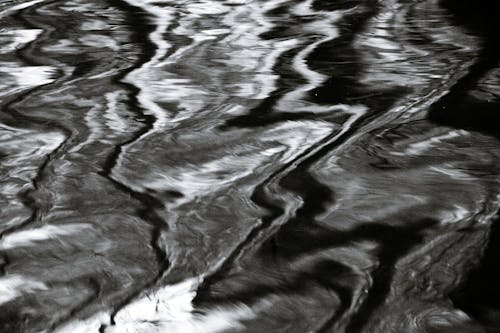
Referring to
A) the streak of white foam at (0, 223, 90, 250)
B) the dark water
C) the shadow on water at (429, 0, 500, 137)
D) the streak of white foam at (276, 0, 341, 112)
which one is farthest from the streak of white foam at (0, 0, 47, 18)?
the streak of white foam at (0, 223, 90, 250)

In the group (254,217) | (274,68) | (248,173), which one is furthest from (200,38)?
(254,217)

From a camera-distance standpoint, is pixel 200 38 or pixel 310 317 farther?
pixel 200 38

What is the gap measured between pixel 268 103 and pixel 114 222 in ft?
1.27

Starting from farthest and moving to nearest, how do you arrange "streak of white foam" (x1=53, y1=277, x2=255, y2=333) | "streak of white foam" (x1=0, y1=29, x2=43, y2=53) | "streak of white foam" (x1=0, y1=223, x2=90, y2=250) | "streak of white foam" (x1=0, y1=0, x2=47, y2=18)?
1. "streak of white foam" (x1=0, y1=0, x2=47, y2=18)
2. "streak of white foam" (x1=0, y1=29, x2=43, y2=53)
3. "streak of white foam" (x1=0, y1=223, x2=90, y2=250)
4. "streak of white foam" (x1=53, y1=277, x2=255, y2=333)

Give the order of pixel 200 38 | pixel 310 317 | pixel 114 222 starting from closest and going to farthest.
→ 1. pixel 310 317
2. pixel 114 222
3. pixel 200 38

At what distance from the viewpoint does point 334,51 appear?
141cm

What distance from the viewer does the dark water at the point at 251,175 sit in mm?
731

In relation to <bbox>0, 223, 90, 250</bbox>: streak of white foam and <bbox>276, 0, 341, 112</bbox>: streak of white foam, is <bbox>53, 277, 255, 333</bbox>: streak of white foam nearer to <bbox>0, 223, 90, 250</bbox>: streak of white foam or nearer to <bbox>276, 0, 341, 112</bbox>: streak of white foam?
<bbox>0, 223, 90, 250</bbox>: streak of white foam

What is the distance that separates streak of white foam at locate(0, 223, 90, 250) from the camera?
824mm

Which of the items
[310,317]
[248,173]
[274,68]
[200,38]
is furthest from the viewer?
[200,38]

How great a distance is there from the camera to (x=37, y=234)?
837 mm

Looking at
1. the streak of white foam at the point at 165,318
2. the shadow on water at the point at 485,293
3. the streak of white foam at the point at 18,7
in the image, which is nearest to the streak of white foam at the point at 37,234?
the streak of white foam at the point at 165,318

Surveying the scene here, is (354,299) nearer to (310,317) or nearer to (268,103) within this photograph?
(310,317)

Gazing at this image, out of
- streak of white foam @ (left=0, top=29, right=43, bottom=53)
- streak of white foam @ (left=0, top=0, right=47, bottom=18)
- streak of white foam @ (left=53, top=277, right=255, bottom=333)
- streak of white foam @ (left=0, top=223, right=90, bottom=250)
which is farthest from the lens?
streak of white foam @ (left=0, top=0, right=47, bottom=18)
